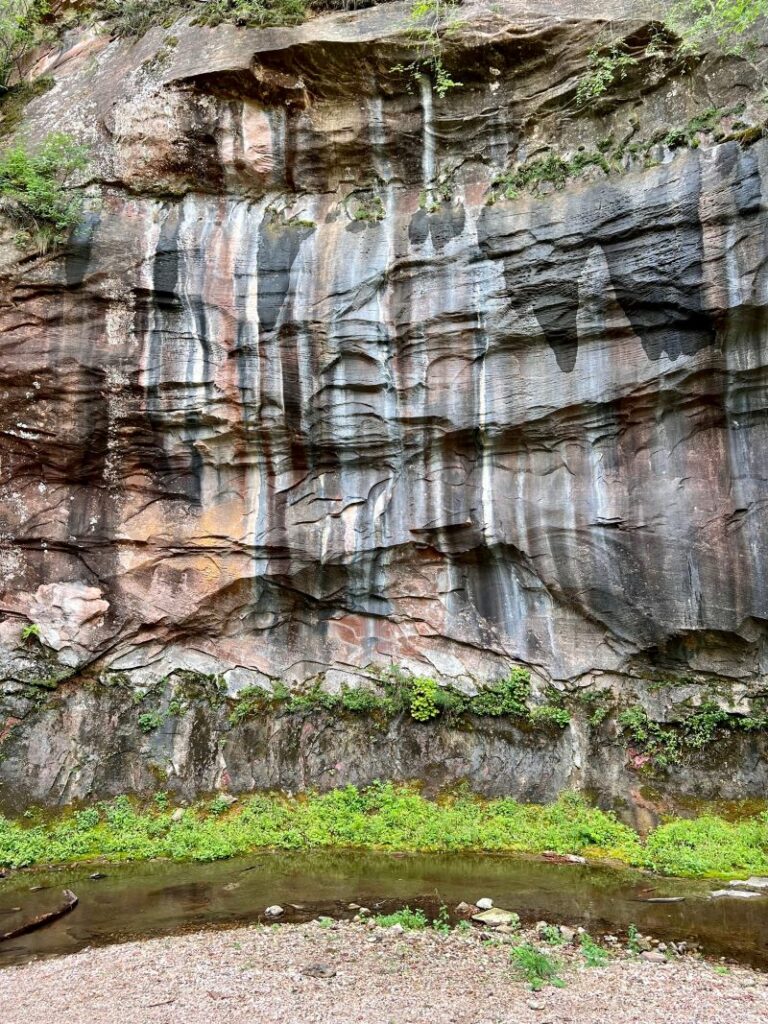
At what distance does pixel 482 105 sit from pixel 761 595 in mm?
8656

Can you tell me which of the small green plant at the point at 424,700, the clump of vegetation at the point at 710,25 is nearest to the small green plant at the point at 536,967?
the small green plant at the point at 424,700

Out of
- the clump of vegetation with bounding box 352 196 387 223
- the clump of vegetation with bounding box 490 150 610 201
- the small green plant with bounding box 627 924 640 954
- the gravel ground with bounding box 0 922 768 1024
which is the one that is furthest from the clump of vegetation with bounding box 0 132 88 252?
the small green plant with bounding box 627 924 640 954

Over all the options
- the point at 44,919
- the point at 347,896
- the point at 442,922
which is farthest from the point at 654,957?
the point at 44,919

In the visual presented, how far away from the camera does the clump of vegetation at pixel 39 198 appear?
1012 centimetres

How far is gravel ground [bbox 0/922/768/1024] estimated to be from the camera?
4.63 m

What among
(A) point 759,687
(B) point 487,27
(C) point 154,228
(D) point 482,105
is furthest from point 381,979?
(B) point 487,27

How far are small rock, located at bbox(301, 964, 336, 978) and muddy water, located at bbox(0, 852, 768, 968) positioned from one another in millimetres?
1173

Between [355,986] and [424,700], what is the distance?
5422mm

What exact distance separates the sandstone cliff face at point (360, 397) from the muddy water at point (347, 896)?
76.7 inches

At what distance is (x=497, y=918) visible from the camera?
247 inches

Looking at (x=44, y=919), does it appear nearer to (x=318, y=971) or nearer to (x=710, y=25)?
(x=318, y=971)

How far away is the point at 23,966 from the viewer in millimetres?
5762

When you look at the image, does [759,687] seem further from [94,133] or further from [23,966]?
[94,133]

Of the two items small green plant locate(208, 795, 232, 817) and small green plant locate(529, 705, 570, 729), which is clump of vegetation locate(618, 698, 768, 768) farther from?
small green plant locate(208, 795, 232, 817)
